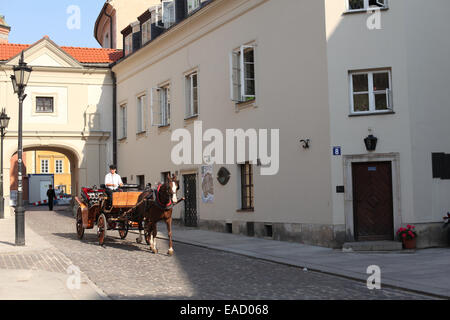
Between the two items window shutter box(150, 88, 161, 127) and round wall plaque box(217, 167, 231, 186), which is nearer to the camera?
round wall plaque box(217, 167, 231, 186)

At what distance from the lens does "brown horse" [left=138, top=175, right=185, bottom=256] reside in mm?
13555

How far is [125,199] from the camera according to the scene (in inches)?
600

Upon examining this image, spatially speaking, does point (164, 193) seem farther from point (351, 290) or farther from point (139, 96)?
point (139, 96)

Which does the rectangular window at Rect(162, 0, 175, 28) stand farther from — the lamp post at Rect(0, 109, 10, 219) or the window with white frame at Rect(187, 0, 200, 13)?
the lamp post at Rect(0, 109, 10, 219)

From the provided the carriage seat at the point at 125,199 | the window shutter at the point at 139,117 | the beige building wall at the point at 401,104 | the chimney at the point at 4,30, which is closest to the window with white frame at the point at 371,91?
the beige building wall at the point at 401,104

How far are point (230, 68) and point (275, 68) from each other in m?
2.30

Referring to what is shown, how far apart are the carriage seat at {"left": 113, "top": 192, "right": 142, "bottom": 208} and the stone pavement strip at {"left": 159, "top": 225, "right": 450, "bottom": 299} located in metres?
2.46

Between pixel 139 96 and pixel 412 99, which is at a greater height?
pixel 139 96

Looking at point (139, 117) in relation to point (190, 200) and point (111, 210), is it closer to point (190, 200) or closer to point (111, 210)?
point (190, 200)

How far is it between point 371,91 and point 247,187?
5.67 metres

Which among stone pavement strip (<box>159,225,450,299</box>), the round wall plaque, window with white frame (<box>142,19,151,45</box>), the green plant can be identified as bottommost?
stone pavement strip (<box>159,225,450,299</box>)

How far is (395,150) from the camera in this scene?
1477cm

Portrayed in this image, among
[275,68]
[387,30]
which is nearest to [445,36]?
[387,30]

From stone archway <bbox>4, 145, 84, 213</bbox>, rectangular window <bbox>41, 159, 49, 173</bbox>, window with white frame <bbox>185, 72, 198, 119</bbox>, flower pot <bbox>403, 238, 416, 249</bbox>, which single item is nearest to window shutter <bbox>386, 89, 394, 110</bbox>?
flower pot <bbox>403, 238, 416, 249</bbox>
